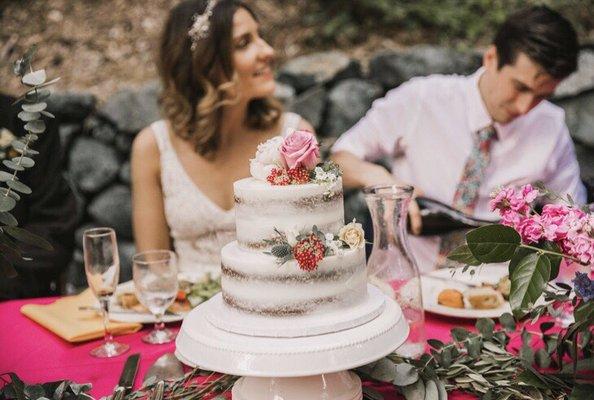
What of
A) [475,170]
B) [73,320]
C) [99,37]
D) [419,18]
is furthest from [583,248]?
[99,37]

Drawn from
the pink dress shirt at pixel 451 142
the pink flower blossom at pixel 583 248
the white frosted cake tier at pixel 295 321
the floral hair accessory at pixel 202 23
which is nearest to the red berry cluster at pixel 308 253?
the white frosted cake tier at pixel 295 321

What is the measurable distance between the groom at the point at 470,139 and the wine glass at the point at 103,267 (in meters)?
1.35

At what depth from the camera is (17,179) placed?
56.7 inches

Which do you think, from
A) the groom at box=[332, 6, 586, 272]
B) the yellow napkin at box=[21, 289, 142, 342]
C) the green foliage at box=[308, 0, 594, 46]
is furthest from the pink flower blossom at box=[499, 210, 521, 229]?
the green foliage at box=[308, 0, 594, 46]

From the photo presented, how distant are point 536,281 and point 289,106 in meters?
3.47

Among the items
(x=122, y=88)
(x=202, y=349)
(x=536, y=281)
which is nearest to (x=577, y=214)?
(x=536, y=281)

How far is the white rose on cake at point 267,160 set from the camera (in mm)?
1394

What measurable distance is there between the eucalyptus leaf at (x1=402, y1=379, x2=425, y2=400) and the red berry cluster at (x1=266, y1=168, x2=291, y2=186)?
482 millimetres

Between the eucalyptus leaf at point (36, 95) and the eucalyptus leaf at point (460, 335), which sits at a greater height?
the eucalyptus leaf at point (36, 95)

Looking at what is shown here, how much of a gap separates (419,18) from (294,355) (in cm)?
453

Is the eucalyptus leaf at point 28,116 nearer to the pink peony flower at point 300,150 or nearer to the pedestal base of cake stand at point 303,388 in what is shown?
the pink peony flower at point 300,150

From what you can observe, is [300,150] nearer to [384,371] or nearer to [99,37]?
[384,371]

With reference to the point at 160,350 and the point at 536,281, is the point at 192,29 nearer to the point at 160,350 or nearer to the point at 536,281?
the point at 160,350

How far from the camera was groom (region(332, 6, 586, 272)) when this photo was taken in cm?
298
